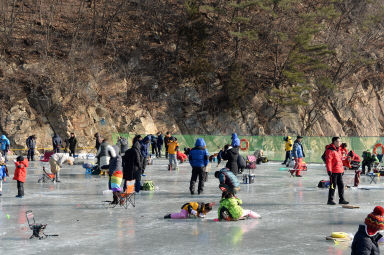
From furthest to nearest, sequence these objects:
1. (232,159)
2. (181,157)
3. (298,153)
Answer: (181,157) < (298,153) < (232,159)

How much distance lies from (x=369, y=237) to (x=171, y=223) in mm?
6041

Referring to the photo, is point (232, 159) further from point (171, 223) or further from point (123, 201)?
point (171, 223)

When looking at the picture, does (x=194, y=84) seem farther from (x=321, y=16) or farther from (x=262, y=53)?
(x=321, y=16)

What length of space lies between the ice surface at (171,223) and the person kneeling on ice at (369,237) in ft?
8.82

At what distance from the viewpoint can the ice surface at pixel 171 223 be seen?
30.8 feet

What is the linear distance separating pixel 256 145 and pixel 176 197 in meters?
23.2

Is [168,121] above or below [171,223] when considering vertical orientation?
above

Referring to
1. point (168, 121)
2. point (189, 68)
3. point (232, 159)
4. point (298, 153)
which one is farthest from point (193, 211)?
point (189, 68)

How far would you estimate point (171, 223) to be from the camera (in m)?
11.9

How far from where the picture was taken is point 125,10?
58.8 m

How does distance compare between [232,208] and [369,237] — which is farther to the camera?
[232,208]

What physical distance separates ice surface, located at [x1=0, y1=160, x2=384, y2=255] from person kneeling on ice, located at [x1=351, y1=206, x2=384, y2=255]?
2.69 m

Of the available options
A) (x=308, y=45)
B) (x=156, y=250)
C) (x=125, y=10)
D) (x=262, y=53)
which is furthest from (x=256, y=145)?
(x=156, y=250)

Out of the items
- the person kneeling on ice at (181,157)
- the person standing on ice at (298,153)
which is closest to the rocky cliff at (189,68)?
the person kneeling on ice at (181,157)
